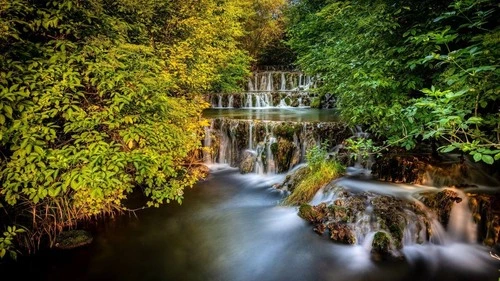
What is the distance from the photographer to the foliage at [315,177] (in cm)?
740


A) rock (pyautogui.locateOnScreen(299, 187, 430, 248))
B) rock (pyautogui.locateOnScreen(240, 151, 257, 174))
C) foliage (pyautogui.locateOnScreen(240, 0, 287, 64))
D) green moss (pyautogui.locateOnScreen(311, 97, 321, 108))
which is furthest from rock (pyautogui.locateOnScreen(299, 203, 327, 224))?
foliage (pyautogui.locateOnScreen(240, 0, 287, 64))

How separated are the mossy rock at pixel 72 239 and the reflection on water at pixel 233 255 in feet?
0.52

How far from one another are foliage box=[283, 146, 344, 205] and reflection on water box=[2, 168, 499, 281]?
1.48 feet

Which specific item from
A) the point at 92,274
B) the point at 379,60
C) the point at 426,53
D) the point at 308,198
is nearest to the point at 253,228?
the point at 308,198

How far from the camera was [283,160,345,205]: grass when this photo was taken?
7.39 metres

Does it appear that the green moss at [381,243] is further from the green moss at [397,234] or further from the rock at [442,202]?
the rock at [442,202]

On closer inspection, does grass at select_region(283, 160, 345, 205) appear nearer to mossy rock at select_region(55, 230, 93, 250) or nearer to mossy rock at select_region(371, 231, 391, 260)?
mossy rock at select_region(371, 231, 391, 260)

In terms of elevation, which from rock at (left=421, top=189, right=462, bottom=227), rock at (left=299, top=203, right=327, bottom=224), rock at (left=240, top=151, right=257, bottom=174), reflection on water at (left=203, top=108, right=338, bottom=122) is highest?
reflection on water at (left=203, top=108, right=338, bottom=122)

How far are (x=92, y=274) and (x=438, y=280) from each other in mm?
5905

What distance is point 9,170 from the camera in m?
3.49

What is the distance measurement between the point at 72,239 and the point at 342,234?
17.5 ft

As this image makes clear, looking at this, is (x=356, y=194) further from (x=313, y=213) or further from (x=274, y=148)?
(x=274, y=148)

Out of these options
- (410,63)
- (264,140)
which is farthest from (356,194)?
(264,140)

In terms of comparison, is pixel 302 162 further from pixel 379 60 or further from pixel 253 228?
pixel 379 60
